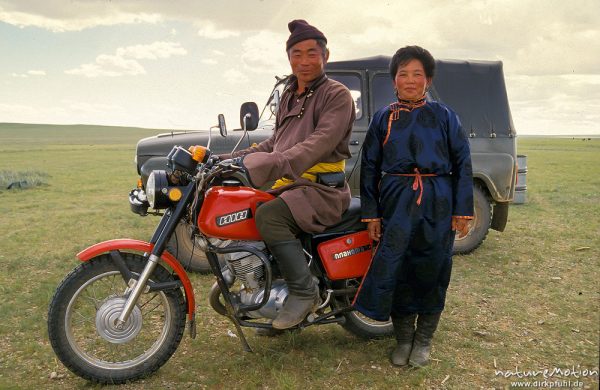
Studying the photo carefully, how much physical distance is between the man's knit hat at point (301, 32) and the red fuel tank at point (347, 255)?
1273mm

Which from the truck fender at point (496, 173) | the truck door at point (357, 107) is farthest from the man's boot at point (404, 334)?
the truck fender at point (496, 173)

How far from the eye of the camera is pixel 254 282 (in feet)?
10.1

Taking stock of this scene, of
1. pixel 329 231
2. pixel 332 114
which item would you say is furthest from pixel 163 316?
pixel 332 114

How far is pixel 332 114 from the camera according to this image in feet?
9.83

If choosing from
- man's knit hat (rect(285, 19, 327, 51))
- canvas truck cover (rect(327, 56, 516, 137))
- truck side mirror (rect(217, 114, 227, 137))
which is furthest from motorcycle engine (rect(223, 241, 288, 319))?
canvas truck cover (rect(327, 56, 516, 137))

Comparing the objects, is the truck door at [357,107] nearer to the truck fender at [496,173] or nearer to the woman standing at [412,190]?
the truck fender at [496,173]

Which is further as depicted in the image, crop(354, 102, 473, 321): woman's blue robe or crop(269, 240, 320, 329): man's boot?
crop(354, 102, 473, 321): woman's blue robe

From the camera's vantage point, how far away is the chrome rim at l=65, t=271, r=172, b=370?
119 inches

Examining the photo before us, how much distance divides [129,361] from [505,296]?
11.6 ft

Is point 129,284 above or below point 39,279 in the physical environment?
above

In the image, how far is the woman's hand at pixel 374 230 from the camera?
325cm

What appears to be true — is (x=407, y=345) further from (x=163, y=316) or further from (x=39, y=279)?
(x=39, y=279)

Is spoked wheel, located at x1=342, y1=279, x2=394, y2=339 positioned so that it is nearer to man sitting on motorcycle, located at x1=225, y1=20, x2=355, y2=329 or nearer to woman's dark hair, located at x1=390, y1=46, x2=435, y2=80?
man sitting on motorcycle, located at x1=225, y1=20, x2=355, y2=329

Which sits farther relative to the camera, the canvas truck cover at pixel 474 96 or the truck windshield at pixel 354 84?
the canvas truck cover at pixel 474 96
